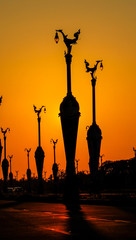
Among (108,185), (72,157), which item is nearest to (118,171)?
(108,185)

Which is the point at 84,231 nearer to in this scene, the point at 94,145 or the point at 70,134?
the point at 70,134

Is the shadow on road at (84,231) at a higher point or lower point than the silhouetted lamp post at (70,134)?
lower

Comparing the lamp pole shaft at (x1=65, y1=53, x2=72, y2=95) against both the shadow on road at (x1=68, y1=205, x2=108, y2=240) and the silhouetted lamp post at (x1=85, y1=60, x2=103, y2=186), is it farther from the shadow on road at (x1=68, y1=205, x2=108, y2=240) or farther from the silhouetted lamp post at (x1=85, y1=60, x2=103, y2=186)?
the shadow on road at (x1=68, y1=205, x2=108, y2=240)

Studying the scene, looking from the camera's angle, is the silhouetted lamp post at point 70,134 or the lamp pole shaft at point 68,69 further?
the lamp pole shaft at point 68,69

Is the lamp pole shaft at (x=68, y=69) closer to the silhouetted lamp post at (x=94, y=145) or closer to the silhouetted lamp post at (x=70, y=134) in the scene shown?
the silhouetted lamp post at (x=70, y=134)

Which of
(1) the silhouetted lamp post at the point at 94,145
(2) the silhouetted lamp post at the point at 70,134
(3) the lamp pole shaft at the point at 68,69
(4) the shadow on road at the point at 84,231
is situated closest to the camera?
(4) the shadow on road at the point at 84,231

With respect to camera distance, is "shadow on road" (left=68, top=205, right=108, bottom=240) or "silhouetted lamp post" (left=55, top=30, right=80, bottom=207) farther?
"silhouetted lamp post" (left=55, top=30, right=80, bottom=207)

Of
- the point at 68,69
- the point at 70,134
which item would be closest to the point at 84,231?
the point at 70,134

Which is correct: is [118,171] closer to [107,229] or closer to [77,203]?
[77,203]

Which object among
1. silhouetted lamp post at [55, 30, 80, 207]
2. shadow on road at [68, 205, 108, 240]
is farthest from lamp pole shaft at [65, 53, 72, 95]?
shadow on road at [68, 205, 108, 240]

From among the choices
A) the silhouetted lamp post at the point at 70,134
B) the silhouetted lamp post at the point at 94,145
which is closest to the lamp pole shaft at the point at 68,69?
the silhouetted lamp post at the point at 70,134

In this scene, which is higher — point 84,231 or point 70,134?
point 70,134

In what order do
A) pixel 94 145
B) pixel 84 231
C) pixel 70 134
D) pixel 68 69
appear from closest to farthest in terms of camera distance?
pixel 84 231 < pixel 70 134 < pixel 68 69 < pixel 94 145

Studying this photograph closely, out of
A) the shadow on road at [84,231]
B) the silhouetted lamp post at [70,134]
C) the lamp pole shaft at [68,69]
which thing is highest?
the lamp pole shaft at [68,69]
